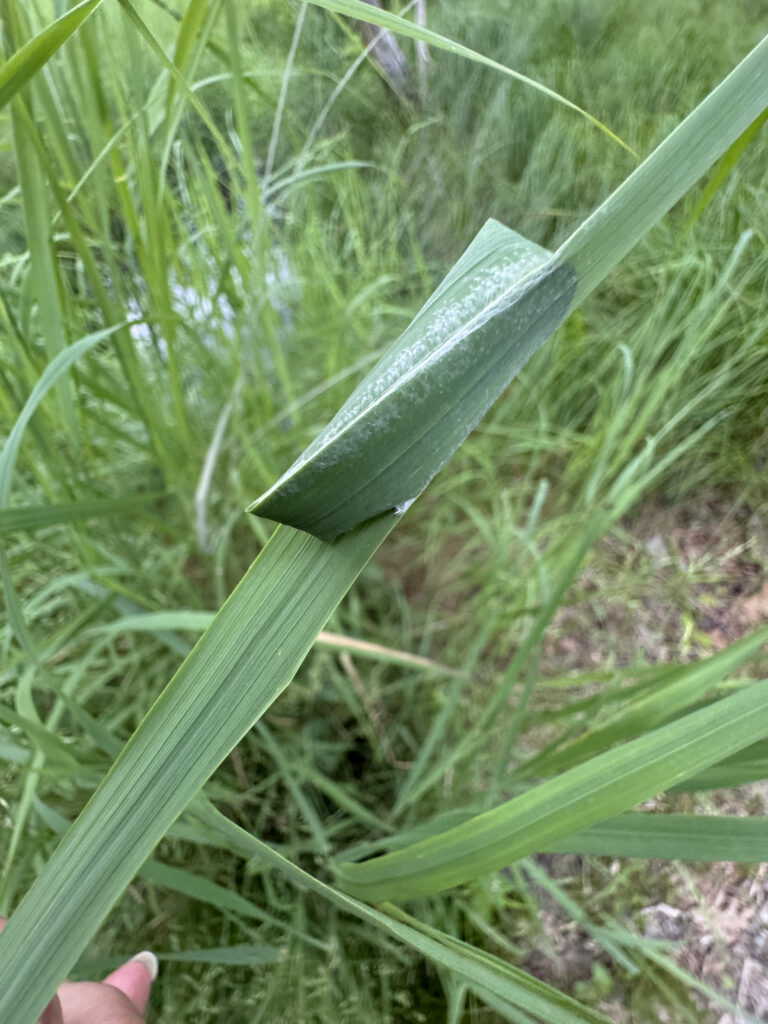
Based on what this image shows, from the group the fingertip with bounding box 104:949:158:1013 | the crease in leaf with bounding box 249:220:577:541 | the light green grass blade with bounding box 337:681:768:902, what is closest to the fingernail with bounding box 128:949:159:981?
the fingertip with bounding box 104:949:158:1013

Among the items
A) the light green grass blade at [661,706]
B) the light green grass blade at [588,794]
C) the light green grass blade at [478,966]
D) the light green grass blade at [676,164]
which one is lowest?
the light green grass blade at [478,966]

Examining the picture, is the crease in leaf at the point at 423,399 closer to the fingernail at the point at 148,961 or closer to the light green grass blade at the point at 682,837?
the light green grass blade at the point at 682,837

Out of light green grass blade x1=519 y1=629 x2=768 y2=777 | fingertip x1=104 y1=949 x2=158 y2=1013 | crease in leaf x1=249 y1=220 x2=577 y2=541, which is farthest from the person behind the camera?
fingertip x1=104 y1=949 x2=158 y2=1013

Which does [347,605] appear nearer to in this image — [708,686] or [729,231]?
[708,686]

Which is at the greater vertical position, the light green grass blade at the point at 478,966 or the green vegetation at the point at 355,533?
the green vegetation at the point at 355,533

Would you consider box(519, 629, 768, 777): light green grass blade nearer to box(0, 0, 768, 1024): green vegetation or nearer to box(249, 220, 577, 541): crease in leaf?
box(0, 0, 768, 1024): green vegetation

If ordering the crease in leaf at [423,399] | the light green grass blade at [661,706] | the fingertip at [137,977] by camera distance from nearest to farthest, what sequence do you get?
1. the crease in leaf at [423,399]
2. the light green grass blade at [661,706]
3. the fingertip at [137,977]

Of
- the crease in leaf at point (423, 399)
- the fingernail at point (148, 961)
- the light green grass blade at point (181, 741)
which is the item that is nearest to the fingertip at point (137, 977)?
the fingernail at point (148, 961)
